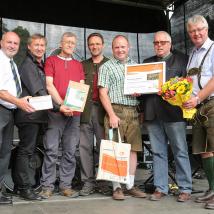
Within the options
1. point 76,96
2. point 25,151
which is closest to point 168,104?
point 76,96

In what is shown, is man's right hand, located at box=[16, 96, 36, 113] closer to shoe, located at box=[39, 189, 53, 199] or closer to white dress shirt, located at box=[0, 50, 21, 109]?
white dress shirt, located at box=[0, 50, 21, 109]

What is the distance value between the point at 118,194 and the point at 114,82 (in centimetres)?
128

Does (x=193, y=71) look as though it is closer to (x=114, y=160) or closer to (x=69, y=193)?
(x=114, y=160)

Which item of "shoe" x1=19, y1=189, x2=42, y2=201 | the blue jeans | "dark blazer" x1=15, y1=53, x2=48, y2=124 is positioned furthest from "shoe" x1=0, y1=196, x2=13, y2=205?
the blue jeans

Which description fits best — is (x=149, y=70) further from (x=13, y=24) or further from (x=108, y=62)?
(x=13, y=24)

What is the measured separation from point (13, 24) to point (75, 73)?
3.20 metres

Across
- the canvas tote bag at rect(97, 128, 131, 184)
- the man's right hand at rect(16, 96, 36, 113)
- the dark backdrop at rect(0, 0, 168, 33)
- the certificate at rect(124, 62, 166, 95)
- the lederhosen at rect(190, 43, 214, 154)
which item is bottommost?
the canvas tote bag at rect(97, 128, 131, 184)

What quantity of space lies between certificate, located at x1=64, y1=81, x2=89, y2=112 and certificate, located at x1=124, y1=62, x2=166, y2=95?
48 cm

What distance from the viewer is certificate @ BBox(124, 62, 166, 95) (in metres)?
4.28

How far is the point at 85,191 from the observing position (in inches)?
176

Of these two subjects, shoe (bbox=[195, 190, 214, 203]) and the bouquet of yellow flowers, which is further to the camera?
shoe (bbox=[195, 190, 214, 203])

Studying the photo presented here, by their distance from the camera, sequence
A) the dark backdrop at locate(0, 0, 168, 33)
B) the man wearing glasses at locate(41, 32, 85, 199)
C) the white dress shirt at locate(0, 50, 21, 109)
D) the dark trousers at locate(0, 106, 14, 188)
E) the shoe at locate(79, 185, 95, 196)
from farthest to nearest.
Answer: the dark backdrop at locate(0, 0, 168, 33), the shoe at locate(79, 185, 95, 196), the man wearing glasses at locate(41, 32, 85, 199), the dark trousers at locate(0, 106, 14, 188), the white dress shirt at locate(0, 50, 21, 109)

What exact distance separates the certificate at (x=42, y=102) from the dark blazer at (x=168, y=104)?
3.72ft

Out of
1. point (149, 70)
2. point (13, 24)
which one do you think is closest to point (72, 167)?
point (149, 70)
